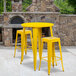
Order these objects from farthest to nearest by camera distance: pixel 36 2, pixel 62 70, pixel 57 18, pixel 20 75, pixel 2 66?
pixel 36 2 → pixel 57 18 → pixel 2 66 → pixel 62 70 → pixel 20 75

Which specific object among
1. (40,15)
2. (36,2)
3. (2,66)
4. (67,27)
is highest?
(36,2)

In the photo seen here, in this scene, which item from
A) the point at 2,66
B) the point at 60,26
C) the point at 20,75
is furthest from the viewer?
the point at 60,26

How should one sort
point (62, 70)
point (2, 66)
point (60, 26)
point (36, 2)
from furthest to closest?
point (36, 2), point (60, 26), point (2, 66), point (62, 70)

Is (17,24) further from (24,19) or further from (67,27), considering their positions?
(67,27)

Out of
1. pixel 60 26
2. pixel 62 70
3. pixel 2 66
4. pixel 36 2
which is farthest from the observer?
→ pixel 36 2

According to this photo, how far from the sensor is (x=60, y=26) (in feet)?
35.4

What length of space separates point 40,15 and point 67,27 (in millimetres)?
2123

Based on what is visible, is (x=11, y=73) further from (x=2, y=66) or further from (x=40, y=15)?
(x=40, y=15)

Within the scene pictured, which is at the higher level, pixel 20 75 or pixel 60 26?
pixel 60 26

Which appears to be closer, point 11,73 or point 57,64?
point 11,73

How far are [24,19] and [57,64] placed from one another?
4.64 metres

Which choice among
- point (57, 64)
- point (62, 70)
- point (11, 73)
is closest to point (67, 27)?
point (57, 64)

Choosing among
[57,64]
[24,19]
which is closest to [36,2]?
[24,19]

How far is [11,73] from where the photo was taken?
505cm
